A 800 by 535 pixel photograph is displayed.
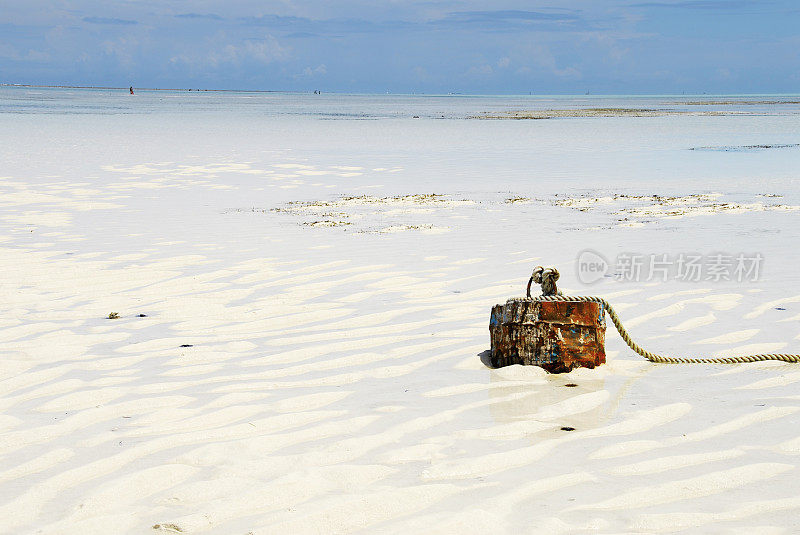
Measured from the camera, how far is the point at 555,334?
4359 mm

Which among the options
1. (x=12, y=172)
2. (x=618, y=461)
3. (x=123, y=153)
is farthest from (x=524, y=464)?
(x=123, y=153)

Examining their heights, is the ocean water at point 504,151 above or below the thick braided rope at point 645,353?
above

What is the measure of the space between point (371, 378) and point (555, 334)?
3.22ft

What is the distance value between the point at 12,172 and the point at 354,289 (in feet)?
32.5

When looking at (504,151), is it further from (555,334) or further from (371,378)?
(371,378)

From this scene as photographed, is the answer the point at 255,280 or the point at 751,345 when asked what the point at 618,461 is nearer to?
the point at 751,345

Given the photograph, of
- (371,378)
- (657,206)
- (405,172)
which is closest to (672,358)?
(371,378)

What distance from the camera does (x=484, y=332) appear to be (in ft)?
17.0

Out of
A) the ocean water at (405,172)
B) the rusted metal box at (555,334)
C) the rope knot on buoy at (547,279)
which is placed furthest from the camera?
the ocean water at (405,172)

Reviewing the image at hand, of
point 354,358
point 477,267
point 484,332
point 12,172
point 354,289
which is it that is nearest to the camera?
→ point 354,358

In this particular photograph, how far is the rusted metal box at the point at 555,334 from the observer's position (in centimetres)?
435

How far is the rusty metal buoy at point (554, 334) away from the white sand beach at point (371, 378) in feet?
0.28

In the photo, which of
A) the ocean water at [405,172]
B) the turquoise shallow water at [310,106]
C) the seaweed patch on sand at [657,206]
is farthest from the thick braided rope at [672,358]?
the turquoise shallow water at [310,106]

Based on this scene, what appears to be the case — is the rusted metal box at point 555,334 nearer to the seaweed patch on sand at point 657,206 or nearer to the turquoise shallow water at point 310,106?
the seaweed patch on sand at point 657,206
